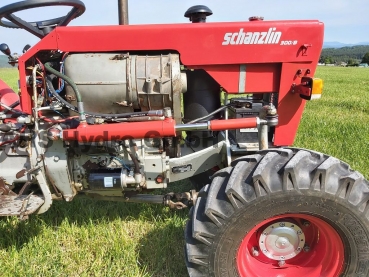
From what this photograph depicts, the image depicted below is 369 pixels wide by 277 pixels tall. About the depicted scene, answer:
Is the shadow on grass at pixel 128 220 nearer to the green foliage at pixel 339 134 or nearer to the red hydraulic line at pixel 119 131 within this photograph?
the red hydraulic line at pixel 119 131

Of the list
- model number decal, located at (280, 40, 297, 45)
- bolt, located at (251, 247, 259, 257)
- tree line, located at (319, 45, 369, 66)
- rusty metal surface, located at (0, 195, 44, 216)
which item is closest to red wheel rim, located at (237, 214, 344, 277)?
bolt, located at (251, 247, 259, 257)

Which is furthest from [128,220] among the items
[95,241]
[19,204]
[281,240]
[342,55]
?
[342,55]

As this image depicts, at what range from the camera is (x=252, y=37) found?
2266 mm

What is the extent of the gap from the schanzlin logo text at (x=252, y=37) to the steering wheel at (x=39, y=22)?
1083 millimetres

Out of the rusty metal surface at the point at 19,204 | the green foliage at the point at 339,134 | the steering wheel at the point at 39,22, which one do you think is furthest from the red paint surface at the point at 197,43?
the green foliage at the point at 339,134

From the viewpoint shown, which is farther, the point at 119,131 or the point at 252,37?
the point at 252,37

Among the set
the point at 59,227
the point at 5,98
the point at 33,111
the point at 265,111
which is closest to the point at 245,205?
the point at 265,111

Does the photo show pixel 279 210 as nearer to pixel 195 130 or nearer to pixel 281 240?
pixel 281 240

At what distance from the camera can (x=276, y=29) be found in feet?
7.36

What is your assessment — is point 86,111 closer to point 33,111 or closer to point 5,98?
point 33,111

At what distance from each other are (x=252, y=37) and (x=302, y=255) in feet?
4.95

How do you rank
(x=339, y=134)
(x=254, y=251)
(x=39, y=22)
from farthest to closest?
(x=339, y=134), (x=39, y=22), (x=254, y=251)

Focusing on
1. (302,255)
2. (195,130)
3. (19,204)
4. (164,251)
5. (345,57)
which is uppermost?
(195,130)

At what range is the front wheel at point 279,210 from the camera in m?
1.89
